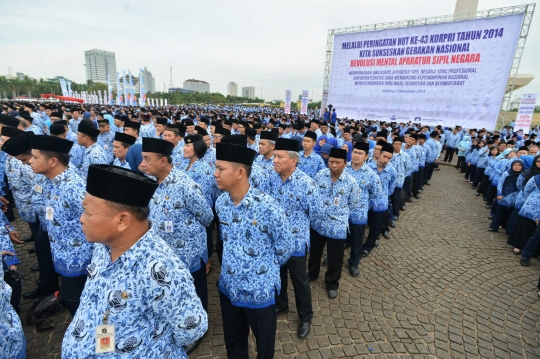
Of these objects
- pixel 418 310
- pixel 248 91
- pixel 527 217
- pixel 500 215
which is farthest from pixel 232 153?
pixel 248 91

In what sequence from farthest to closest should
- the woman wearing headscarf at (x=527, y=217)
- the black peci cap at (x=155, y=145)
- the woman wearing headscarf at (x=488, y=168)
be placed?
the woman wearing headscarf at (x=488, y=168)
the woman wearing headscarf at (x=527, y=217)
the black peci cap at (x=155, y=145)

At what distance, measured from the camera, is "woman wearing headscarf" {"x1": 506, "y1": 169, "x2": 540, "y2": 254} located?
17.2 ft

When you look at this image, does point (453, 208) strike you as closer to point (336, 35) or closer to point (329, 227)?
point (329, 227)

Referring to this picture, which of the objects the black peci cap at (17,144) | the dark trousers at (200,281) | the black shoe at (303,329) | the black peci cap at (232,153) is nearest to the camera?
the black peci cap at (232,153)

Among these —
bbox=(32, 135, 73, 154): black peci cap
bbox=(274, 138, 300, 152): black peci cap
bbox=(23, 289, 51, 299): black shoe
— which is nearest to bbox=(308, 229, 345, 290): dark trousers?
bbox=(274, 138, 300, 152): black peci cap

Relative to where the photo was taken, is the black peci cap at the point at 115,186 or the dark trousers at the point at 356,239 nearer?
the black peci cap at the point at 115,186

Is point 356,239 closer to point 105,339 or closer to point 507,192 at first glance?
point 105,339

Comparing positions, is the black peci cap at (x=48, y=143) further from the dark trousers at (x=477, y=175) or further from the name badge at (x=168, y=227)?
the dark trousers at (x=477, y=175)

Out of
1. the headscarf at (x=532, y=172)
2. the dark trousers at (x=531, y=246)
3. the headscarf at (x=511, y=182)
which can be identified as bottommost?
the dark trousers at (x=531, y=246)

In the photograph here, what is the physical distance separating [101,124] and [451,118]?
1908 centimetres

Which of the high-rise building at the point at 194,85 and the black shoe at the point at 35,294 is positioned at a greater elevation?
the high-rise building at the point at 194,85

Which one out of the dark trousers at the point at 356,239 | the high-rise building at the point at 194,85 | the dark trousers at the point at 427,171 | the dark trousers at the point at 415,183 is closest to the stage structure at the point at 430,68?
the dark trousers at the point at 427,171

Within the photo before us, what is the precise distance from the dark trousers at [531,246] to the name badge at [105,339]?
6.84 m

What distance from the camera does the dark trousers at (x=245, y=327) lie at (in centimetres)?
244
